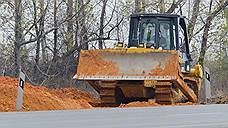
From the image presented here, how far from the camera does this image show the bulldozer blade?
1130 cm

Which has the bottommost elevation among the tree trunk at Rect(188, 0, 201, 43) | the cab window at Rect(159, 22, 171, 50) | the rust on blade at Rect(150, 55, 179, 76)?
the rust on blade at Rect(150, 55, 179, 76)

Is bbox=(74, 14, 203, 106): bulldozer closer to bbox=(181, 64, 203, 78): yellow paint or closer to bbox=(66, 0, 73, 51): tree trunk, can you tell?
bbox=(181, 64, 203, 78): yellow paint

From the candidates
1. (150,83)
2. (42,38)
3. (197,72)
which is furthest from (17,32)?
(150,83)

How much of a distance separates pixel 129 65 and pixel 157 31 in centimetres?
208

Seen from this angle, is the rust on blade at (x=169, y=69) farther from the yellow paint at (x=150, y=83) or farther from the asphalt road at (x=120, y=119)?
the asphalt road at (x=120, y=119)

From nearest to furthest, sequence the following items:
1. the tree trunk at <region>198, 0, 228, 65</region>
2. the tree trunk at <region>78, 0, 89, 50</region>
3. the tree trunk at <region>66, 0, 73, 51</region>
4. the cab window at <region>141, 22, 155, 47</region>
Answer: the cab window at <region>141, 22, 155, 47</region>
the tree trunk at <region>66, 0, 73, 51</region>
the tree trunk at <region>78, 0, 89, 50</region>
the tree trunk at <region>198, 0, 228, 65</region>

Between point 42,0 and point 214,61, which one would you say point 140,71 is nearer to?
point 42,0

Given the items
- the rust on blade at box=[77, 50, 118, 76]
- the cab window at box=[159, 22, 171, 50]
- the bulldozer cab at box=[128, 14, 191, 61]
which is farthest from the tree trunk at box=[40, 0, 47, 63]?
the rust on blade at box=[77, 50, 118, 76]

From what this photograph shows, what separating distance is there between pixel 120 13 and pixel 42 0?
4.09 metres

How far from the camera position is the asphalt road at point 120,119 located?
2.28 meters

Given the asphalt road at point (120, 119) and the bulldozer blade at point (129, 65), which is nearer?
the asphalt road at point (120, 119)

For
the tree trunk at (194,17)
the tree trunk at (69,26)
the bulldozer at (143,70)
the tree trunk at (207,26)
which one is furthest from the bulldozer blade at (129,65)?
the tree trunk at (207,26)

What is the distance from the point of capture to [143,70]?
11.4 metres

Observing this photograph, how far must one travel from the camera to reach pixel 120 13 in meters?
23.1
